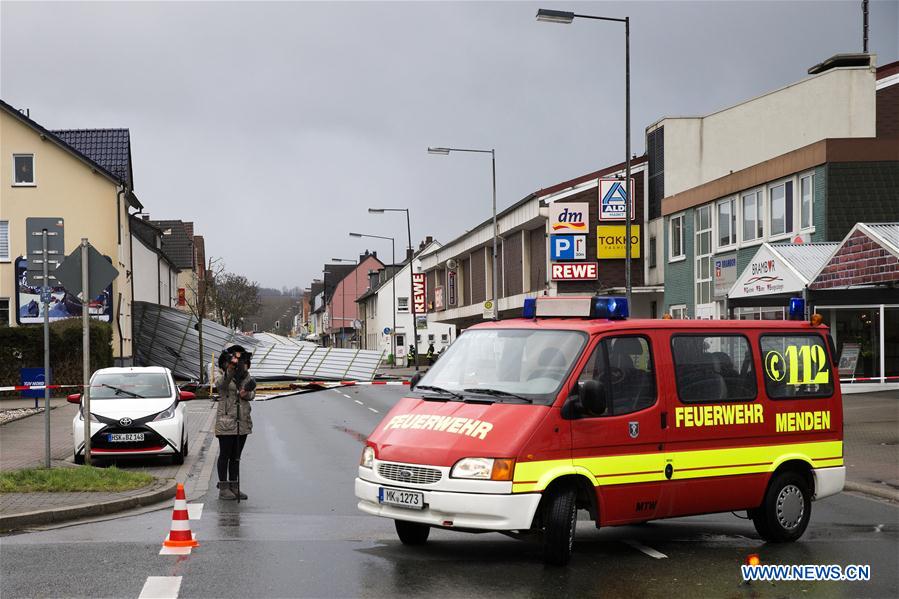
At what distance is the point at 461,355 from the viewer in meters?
9.52

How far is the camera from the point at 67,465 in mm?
15008

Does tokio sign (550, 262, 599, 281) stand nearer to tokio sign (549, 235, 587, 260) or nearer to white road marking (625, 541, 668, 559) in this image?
tokio sign (549, 235, 587, 260)

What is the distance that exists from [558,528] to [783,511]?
8.96 feet

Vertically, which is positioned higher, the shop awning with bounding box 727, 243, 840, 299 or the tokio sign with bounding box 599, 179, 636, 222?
the tokio sign with bounding box 599, 179, 636, 222

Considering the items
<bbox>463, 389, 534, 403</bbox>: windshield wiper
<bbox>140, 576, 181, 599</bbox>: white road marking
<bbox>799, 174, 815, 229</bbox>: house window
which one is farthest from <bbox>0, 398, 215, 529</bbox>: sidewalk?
<bbox>799, 174, 815, 229</bbox>: house window

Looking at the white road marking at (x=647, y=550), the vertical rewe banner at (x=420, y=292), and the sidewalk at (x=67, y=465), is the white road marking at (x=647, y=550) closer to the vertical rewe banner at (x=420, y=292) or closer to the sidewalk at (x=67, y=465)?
the sidewalk at (x=67, y=465)

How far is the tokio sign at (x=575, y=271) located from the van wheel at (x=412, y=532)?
3749 cm

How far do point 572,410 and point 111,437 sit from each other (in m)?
9.23

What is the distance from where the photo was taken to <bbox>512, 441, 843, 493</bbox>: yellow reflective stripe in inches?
322

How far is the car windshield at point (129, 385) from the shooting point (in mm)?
16766

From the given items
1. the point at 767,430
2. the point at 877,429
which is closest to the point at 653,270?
the point at 877,429

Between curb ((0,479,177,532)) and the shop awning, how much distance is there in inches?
737

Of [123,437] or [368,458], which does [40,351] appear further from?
[368,458]

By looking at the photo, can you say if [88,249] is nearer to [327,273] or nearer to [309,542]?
[309,542]
